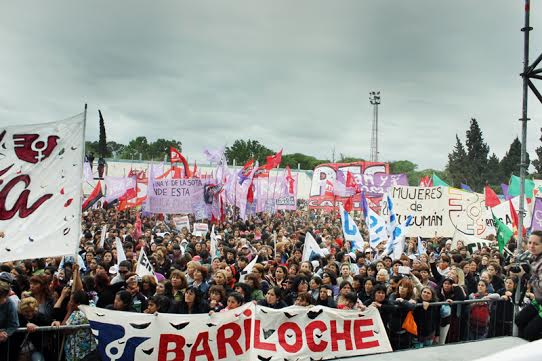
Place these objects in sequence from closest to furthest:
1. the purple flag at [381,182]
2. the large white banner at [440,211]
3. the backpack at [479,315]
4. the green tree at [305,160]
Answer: the backpack at [479,315]
the large white banner at [440,211]
the purple flag at [381,182]
the green tree at [305,160]

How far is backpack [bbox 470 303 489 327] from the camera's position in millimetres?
7887

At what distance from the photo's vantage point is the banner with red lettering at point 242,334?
18.0ft

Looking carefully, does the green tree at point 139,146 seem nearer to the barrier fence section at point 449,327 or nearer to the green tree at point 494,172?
the green tree at point 494,172

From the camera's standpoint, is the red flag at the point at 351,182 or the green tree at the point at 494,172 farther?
the green tree at the point at 494,172

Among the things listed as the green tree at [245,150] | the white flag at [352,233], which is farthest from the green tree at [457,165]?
the white flag at [352,233]

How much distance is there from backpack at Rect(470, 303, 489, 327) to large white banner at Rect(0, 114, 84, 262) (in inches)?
239

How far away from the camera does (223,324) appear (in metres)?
6.00

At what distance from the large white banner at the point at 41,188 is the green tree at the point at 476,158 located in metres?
75.9

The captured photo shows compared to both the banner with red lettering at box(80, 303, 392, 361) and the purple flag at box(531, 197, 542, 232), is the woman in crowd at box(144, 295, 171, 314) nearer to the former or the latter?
the banner with red lettering at box(80, 303, 392, 361)

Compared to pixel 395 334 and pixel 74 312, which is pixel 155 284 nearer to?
pixel 74 312

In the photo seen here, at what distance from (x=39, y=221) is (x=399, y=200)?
512 inches

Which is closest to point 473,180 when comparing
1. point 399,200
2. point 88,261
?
point 399,200

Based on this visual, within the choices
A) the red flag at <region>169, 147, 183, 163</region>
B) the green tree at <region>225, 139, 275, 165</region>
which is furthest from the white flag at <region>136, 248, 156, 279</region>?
the green tree at <region>225, 139, 275, 165</region>

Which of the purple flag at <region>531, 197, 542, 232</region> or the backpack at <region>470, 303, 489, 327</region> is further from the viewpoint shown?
the purple flag at <region>531, 197, 542, 232</region>
